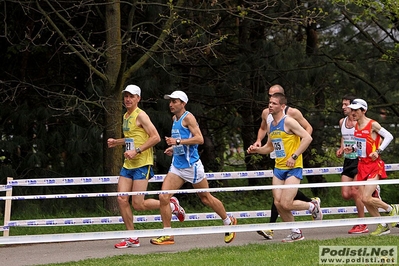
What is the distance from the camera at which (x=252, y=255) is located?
31.7ft

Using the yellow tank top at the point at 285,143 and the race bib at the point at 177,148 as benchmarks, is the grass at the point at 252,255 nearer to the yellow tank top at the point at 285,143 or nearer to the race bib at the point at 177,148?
the yellow tank top at the point at 285,143

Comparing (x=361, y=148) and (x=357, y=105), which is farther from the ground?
(x=357, y=105)

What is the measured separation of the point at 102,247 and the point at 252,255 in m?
2.76

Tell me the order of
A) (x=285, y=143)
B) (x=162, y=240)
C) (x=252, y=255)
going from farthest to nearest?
(x=162, y=240)
(x=285, y=143)
(x=252, y=255)

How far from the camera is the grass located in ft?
30.3

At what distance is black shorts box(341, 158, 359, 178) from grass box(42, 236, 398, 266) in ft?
4.91

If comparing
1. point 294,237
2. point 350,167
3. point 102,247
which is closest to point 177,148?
point 102,247

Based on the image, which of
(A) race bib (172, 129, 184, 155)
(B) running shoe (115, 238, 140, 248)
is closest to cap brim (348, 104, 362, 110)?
(A) race bib (172, 129, 184, 155)

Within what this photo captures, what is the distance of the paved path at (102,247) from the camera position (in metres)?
10.8

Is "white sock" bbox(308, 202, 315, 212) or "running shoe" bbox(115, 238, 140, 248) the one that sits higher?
"white sock" bbox(308, 202, 315, 212)

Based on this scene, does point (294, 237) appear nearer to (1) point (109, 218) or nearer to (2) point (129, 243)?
(2) point (129, 243)

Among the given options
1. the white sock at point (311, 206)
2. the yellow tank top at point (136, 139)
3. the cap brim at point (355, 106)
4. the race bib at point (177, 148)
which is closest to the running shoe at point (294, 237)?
the white sock at point (311, 206)

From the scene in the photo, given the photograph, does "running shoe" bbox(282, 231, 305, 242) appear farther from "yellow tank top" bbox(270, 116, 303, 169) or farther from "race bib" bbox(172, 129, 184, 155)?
"race bib" bbox(172, 129, 184, 155)

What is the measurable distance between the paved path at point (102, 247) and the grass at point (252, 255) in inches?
29.5
